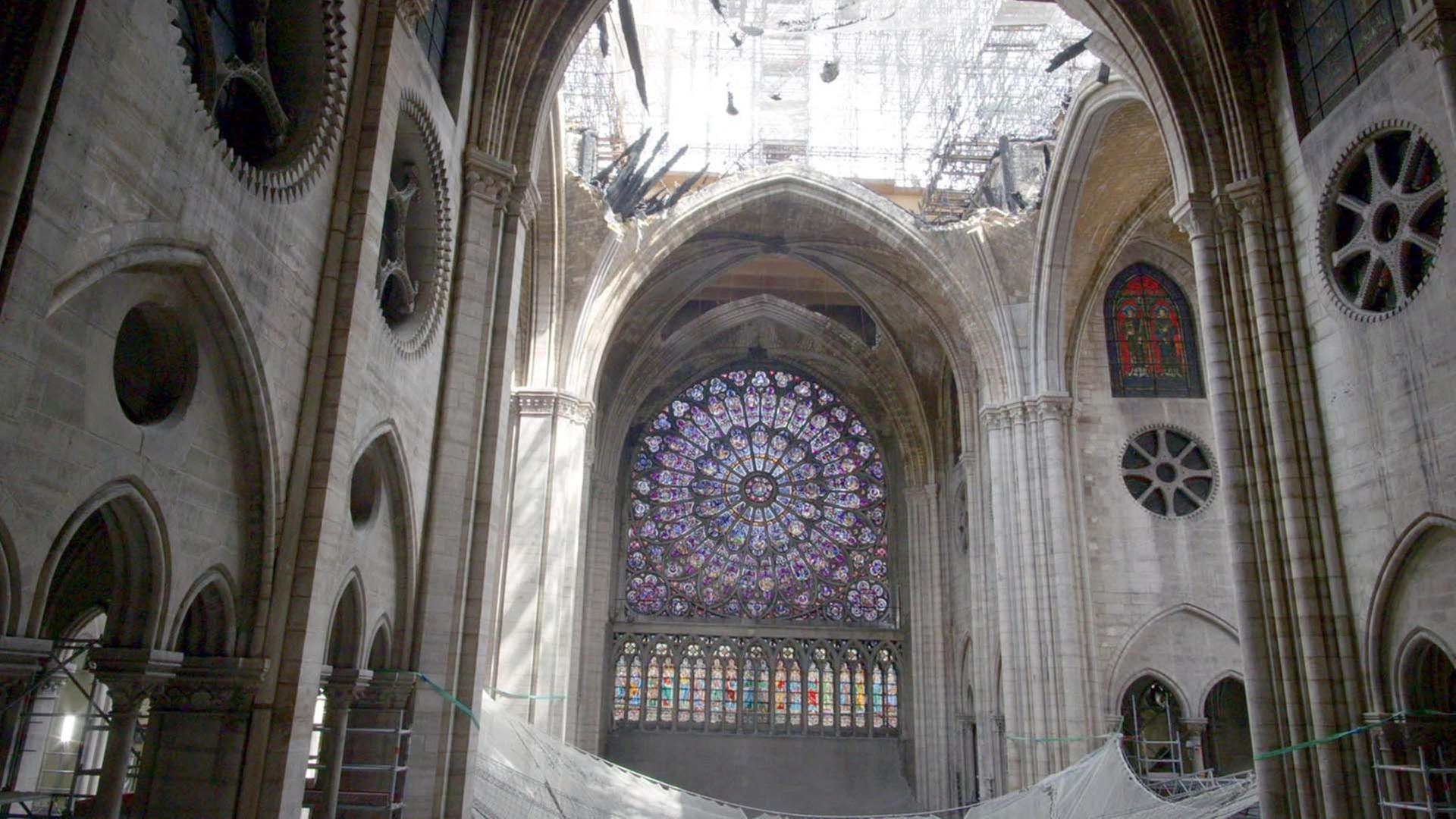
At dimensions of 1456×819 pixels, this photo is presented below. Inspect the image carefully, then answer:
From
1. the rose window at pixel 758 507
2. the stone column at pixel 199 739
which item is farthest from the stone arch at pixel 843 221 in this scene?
the stone column at pixel 199 739

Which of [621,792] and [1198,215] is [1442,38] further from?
[621,792]

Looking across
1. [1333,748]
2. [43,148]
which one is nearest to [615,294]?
[1333,748]

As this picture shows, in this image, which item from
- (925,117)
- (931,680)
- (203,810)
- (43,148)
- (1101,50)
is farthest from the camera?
(925,117)

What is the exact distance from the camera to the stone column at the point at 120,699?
5938 millimetres

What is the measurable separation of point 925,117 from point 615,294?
10997 mm

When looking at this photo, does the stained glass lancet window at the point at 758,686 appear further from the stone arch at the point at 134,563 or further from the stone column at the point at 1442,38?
the stone arch at the point at 134,563

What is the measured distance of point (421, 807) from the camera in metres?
9.29

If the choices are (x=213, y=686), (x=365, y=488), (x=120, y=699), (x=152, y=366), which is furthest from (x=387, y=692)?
(x=152, y=366)

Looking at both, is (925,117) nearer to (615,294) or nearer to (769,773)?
(615,294)

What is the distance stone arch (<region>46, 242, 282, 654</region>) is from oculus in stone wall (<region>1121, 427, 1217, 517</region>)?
1485 centimetres

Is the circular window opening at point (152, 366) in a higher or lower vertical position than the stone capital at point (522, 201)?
lower

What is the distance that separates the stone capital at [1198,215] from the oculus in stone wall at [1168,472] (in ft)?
24.9

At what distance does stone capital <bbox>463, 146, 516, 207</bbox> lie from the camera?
10.8 metres

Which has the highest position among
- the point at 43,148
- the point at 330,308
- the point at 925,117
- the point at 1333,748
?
the point at 925,117
